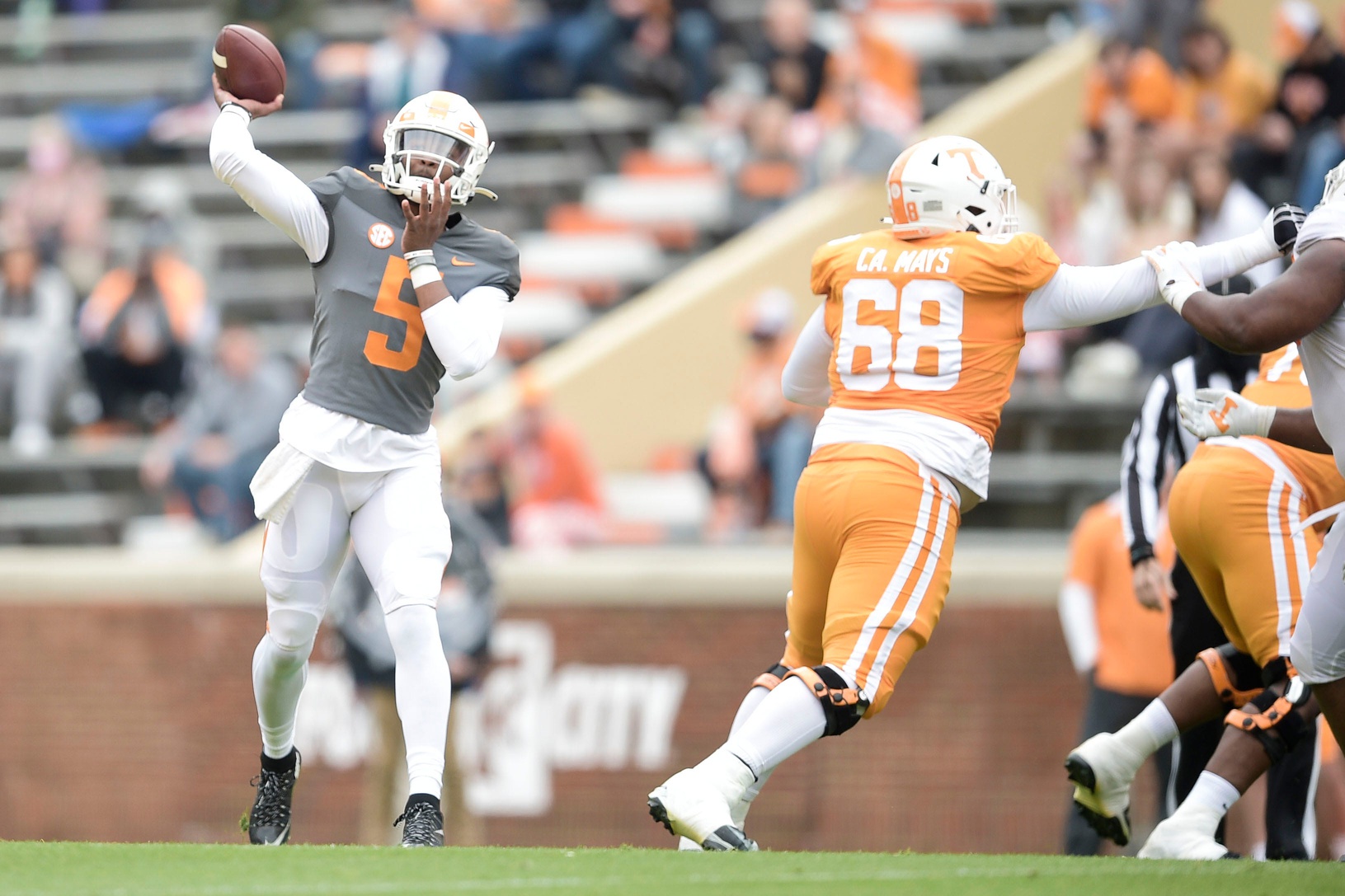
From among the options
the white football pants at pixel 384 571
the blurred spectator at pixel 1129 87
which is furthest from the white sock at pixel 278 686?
the blurred spectator at pixel 1129 87

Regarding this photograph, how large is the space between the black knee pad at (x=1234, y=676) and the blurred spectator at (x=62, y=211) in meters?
10.4

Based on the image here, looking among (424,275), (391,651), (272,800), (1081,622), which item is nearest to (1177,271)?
(424,275)

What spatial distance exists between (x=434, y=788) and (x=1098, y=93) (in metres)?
7.78

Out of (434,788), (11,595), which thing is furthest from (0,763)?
(434,788)

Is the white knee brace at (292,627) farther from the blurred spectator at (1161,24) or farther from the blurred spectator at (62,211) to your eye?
the blurred spectator at (62,211)

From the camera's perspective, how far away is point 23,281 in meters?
14.2

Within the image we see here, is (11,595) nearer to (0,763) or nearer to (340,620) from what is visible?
(0,763)

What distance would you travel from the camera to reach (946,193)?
594 cm

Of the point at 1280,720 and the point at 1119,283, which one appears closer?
the point at 1119,283

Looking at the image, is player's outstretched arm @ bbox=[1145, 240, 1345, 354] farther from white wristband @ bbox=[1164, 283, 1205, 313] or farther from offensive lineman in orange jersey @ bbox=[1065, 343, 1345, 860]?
offensive lineman in orange jersey @ bbox=[1065, 343, 1345, 860]

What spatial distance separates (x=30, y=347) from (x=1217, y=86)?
7815 millimetres

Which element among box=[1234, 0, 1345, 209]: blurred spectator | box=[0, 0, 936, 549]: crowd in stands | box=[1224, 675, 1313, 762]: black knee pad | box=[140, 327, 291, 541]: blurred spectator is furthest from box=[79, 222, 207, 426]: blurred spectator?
box=[1224, 675, 1313, 762]: black knee pad

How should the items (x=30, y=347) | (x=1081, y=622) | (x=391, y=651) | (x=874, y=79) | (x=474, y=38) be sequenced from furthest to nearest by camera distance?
(x=474, y=38), (x=30, y=347), (x=874, y=79), (x=391, y=651), (x=1081, y=622)

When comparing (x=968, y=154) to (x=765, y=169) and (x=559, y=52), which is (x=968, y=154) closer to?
(x=765, y=169)
